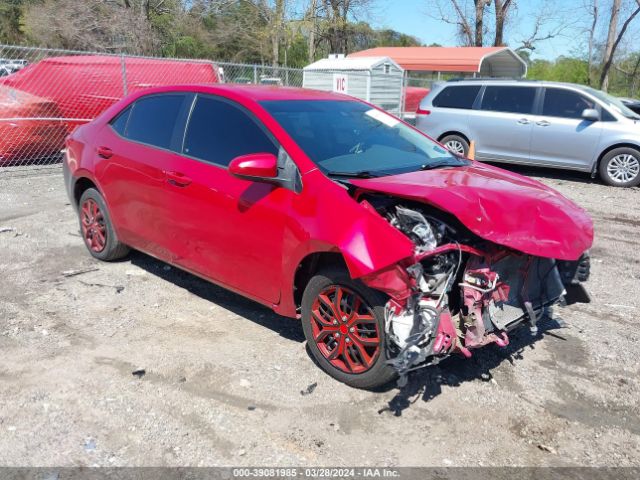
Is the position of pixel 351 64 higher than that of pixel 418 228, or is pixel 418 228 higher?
pixel 351 64

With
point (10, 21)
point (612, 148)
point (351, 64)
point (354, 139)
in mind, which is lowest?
point (612, 148)

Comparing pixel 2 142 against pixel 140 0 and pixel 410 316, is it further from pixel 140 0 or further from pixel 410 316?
pixel 140 0

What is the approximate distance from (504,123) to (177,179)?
8261mm

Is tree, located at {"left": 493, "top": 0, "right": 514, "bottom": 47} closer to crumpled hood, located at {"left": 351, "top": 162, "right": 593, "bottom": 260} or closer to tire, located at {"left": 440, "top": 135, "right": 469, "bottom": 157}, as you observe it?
tire, located at {"left": 440, "top": 135, "right": 469, "bottom": 157}

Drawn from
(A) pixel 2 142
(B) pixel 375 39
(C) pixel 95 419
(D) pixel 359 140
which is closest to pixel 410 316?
(D) pixel 359 140

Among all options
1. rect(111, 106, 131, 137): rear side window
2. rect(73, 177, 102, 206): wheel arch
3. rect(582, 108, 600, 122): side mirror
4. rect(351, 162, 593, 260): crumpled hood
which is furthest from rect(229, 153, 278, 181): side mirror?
rect(582, 108, 600, 122): side mirror

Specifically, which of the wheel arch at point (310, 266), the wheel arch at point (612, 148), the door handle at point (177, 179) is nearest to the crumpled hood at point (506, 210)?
the wheel arch at point (310, 266)

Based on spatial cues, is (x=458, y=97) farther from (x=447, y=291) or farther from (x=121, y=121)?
(x=447, y=291)

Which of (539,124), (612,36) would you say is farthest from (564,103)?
(612,36)

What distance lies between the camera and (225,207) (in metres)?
3.82

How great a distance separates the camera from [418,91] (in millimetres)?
20062

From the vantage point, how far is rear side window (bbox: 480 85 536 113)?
35.0 ft

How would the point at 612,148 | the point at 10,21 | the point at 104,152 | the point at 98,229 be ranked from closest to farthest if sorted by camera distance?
the point at 104,152 < the point at 98,229 < the point at 612,148 < the point at 10,21

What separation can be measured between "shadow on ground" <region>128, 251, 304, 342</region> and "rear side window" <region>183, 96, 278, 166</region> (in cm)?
125
